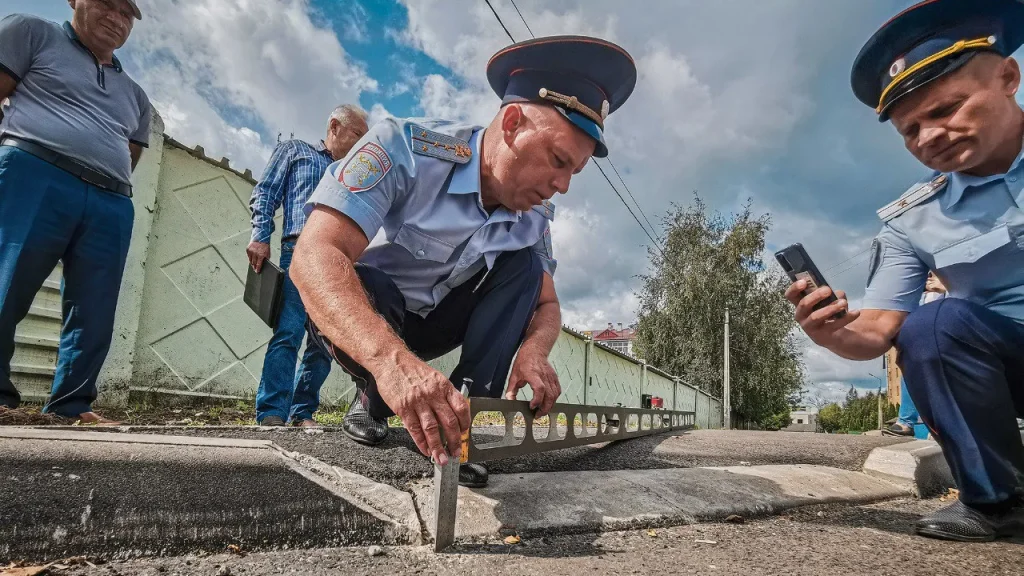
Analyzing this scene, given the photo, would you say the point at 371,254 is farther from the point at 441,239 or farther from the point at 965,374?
the point at 965,374

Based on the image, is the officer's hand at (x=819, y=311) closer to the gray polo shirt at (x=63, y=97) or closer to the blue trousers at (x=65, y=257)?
the blue trousers at (x=65, y=257)

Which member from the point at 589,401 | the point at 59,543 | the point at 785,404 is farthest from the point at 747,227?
the point at 59,543

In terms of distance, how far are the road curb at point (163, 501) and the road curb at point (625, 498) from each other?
22 centimetres

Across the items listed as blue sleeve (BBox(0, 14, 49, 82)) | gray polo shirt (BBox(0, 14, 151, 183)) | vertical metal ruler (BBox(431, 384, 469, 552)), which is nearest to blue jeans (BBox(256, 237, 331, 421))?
gray polo shirt (BBox(0, 14, 151, 183))

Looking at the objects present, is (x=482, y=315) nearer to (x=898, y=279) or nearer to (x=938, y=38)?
(x=898, y=279)

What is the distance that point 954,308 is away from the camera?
1.68 metres

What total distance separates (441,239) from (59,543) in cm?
120

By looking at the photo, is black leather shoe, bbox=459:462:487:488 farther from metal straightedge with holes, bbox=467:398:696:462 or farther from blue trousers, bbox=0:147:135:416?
blue trousers, bbox=0:147:135:416

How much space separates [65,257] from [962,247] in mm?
3443

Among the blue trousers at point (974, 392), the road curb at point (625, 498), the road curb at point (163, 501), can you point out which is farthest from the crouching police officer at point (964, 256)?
the road curb at point (163, 501)

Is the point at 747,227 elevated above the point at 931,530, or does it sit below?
above

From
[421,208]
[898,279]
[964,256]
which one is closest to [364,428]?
[421,208]

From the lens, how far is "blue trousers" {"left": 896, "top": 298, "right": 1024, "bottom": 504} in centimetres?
160

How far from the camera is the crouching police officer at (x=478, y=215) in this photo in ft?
5.11
